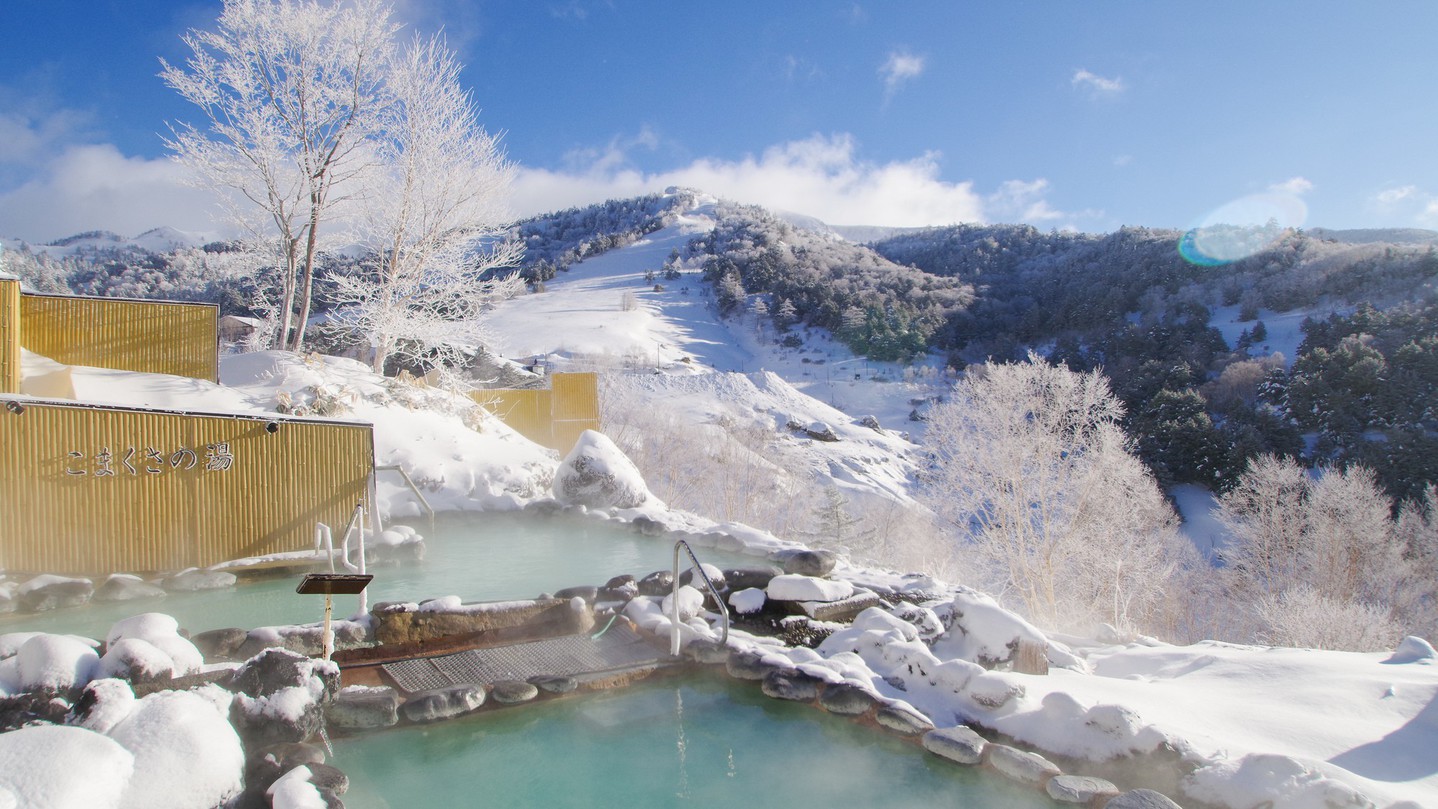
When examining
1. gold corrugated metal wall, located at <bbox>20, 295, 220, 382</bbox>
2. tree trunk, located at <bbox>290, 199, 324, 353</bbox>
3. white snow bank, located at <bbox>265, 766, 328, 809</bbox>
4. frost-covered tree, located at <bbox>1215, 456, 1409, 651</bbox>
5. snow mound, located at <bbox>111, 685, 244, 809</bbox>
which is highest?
tree trunk, located at <bbox>290, 199, 324, 353</bbox>

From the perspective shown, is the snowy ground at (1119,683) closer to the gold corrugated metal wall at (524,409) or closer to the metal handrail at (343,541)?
the metal handrail at (343,541)

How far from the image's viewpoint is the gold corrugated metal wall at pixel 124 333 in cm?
1069

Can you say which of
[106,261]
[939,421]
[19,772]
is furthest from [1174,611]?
[106,261]

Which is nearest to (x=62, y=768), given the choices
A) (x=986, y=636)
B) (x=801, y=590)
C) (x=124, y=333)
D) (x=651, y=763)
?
(x=651, y=763)

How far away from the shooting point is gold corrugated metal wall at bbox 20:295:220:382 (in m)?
10.7

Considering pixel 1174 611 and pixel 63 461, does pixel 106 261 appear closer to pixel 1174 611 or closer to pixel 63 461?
pixel 63 461

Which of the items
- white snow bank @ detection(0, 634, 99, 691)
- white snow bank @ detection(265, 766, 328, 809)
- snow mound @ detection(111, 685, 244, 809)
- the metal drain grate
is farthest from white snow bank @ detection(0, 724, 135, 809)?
the metal drain grate

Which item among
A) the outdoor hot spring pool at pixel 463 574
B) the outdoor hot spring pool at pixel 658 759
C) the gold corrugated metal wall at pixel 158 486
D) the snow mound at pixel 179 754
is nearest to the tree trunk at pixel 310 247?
the outdoor hot spring pool at pixel 463 574

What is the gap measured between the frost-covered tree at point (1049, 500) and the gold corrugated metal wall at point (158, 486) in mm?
11951

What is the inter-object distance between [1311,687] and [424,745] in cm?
580

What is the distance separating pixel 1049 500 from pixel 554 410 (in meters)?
11.4

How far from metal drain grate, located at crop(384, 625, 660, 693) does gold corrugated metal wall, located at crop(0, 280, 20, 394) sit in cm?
770

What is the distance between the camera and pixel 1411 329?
2839cm

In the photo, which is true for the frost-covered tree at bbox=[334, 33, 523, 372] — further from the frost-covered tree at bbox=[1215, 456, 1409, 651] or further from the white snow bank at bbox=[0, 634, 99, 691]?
the frost-covered tree at bbox=[1215, 456, 1409, 651]
